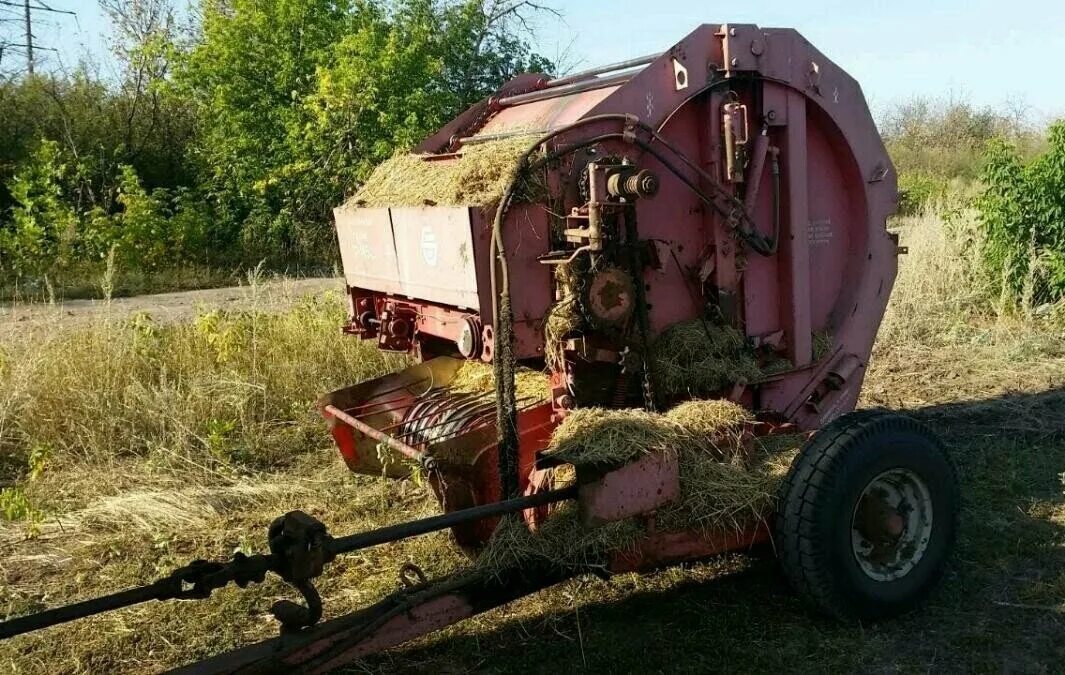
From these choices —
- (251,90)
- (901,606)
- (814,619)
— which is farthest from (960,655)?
(251,90)

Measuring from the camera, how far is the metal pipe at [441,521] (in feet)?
9.71

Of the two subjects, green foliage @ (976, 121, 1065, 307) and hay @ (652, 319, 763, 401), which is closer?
hay @ (652, 319, 763, 401)

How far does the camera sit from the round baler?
363cm

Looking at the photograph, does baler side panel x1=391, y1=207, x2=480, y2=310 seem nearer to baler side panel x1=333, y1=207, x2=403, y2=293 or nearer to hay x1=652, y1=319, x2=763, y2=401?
baler side panel x1=333, y1=207, x2=403, y2=293

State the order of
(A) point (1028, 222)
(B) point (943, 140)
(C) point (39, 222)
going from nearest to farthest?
(A) point (1028, 222), (C) point (39, 222), (B) point (943, 140)

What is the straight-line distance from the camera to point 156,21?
2419cm

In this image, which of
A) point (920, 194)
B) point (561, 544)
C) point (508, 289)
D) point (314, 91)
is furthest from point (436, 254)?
point (920, 194)

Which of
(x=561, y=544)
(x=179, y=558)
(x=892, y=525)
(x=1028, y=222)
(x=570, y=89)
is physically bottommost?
(x=179, y=558)

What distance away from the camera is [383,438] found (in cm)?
463

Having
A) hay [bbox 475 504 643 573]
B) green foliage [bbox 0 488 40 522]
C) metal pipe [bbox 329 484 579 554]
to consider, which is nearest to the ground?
green foliage [bbox 0 488 40 522]

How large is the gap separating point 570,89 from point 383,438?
2.07m

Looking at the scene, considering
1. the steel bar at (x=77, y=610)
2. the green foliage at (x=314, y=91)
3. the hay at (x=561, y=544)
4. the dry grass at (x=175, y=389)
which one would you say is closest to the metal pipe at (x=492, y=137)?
the hay at (x=561, y=544)

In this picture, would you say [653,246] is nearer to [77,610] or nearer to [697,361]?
[697,361]

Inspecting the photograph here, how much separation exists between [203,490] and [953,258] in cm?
890
